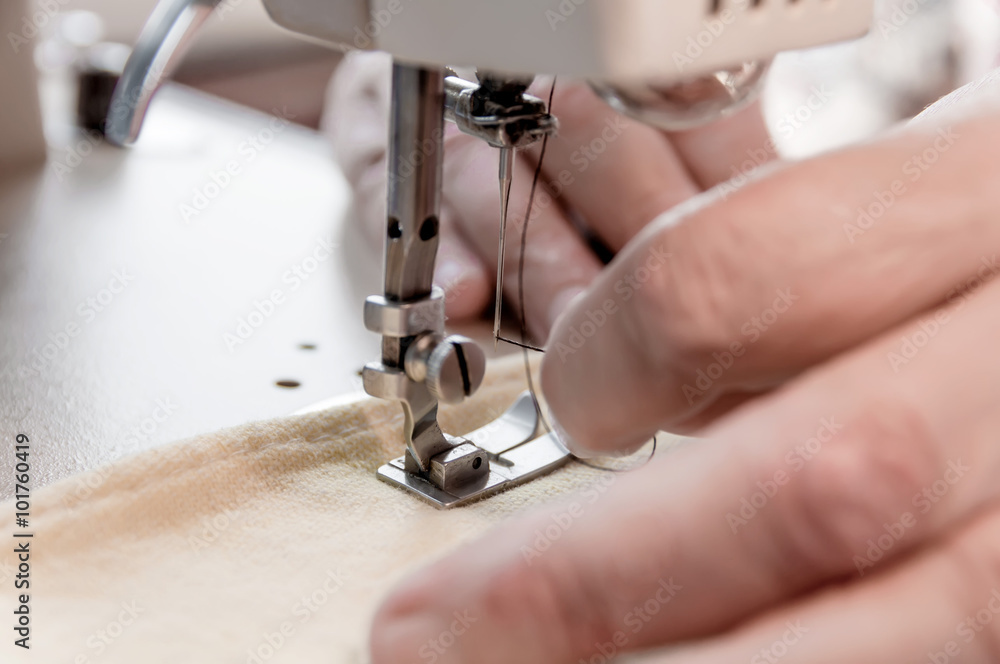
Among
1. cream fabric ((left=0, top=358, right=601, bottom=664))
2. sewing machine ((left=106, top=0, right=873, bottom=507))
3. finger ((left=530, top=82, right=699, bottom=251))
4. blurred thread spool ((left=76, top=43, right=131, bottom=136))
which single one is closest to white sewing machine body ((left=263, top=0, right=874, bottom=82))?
sewing machine ((left=106, top=0, right=873, bottom=507))

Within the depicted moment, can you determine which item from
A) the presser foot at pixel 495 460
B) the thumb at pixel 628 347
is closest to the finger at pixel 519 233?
the presser foot at pixel 495 460

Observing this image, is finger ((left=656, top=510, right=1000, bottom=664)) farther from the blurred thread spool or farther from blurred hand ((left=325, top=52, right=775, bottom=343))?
the blurred thread spool

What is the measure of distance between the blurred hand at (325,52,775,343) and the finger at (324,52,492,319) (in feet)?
0.08

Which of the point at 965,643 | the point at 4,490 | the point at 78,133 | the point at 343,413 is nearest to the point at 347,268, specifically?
the point at 343,413

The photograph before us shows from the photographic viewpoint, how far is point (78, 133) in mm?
972

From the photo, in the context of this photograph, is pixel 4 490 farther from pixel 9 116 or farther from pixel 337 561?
pixel 9 116

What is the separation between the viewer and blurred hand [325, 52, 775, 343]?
0.67 meters

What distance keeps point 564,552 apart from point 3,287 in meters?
0.53

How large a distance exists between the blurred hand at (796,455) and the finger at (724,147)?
40 cm

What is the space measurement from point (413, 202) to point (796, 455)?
0.75 ft

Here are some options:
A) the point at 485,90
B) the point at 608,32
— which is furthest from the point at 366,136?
the point at 608,32

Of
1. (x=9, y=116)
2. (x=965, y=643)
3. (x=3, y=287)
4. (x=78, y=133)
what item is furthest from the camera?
(x=78, y=133)

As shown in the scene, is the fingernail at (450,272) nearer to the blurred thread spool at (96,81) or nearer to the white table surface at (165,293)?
the white table surface at (165,293)

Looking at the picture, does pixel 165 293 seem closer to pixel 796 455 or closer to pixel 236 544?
pixel 236 544
